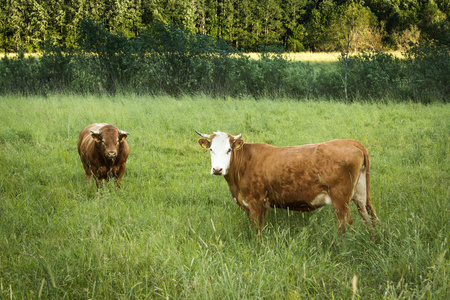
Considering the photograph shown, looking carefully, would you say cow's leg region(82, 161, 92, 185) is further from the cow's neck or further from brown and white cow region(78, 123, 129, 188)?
the cow's neck

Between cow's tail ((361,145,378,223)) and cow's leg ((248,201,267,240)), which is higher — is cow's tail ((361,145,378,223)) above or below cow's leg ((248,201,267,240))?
above

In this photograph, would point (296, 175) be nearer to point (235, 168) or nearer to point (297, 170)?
point (297, 170)

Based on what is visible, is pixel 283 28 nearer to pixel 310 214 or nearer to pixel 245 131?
pixel 245 131

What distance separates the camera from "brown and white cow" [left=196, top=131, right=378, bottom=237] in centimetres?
369

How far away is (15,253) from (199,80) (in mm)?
12672

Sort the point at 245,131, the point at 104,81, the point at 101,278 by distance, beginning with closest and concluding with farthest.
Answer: the point at 101,278 < the point at 245,131 < the point at 104,81

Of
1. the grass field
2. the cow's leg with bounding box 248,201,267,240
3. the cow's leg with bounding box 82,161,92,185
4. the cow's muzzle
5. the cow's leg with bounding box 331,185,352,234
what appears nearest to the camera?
the grass field

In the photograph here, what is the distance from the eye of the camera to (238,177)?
4.17 m

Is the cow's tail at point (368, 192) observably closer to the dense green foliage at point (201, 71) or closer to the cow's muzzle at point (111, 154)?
the cow's muzzle at point (111, 154)

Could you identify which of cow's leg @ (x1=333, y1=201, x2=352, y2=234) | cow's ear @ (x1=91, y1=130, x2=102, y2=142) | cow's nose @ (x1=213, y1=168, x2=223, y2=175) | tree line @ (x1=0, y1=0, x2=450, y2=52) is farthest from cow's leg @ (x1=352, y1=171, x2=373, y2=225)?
tree line @ (x1=0, y1=0, x2=450, y2=52)

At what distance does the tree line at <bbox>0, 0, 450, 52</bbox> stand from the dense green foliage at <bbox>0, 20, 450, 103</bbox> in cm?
2870

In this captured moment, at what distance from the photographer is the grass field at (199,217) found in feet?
8.94

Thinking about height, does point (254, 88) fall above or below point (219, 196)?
above

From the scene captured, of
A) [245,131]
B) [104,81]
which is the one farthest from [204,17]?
[245,131]
